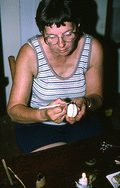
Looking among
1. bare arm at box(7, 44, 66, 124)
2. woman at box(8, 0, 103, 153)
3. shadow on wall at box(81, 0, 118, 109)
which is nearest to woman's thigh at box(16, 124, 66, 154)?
woman at box(8, 0, 103, 153)

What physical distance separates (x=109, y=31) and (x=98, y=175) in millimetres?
2806

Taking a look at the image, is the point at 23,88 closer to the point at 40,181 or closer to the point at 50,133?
the point at 50,133

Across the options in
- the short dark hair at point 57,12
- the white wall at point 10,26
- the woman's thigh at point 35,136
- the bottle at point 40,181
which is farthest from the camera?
the white wall at point 10,26

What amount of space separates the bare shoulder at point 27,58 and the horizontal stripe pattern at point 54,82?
4 cm

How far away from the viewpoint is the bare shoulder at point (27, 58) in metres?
1.30

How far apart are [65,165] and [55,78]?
654 millimetres

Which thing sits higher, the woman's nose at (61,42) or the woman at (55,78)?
the woman's nose at (61,42)

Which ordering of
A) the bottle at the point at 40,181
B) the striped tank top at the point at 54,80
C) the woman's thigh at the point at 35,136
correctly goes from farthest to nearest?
the striped tank top at the point at 54,80, the woman's thigh at the point at 35,136, the bottle at the point at 40,181

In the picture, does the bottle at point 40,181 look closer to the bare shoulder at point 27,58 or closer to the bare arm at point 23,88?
the bare arm at point 23,88

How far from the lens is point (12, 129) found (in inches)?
102

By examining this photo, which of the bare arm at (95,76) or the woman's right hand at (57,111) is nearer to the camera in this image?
the woman's right hand at (57,111)

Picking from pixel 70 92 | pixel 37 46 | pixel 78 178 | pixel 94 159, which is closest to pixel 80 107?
pixel 70 92

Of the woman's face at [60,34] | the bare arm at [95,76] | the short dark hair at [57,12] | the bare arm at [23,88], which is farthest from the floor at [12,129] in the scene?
the short dark hair at [57,12]

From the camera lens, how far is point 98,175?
36.0 inches
